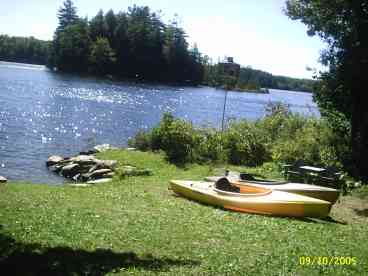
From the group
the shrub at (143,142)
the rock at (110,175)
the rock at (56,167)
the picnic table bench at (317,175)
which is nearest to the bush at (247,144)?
the shrub at (143,142)

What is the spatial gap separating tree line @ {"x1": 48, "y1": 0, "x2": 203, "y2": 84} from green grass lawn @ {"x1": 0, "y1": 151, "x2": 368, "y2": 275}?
106399 millimetres

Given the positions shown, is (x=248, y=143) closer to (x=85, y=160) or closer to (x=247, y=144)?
(x=247, y=144)

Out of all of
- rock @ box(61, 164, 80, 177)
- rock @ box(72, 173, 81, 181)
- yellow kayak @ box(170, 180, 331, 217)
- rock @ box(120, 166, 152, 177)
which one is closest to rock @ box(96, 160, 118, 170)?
rock @ box(72, 173, 81, 181)

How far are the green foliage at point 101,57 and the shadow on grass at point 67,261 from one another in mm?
110545

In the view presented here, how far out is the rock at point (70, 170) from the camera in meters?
23.5

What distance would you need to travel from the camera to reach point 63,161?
25344 mm

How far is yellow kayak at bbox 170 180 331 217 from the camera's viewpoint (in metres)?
12.7

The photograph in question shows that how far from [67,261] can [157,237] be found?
2.31 meters

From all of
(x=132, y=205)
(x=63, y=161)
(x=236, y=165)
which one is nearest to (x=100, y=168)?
(x=63, y=161)

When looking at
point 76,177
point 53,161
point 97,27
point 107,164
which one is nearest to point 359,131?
point 107,164

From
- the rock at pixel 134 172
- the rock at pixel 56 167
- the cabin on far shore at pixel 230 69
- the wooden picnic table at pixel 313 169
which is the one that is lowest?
the rock at pixel 56 167

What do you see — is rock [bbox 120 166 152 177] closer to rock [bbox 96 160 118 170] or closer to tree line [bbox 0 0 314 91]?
rock [bbox 96 160 118 170]

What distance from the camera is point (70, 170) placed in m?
23.8

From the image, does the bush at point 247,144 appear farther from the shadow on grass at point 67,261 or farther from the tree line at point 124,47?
the tree line at point 124,47
